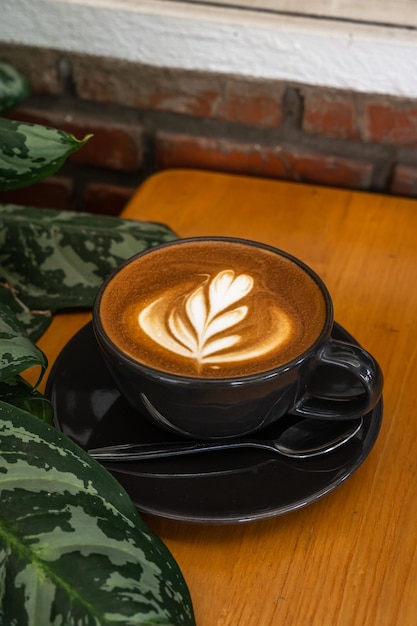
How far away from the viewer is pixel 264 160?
95 centimetres

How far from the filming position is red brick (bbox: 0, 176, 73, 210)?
105cm

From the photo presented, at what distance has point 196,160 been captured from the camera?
974 mm

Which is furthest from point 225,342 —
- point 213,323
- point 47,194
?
point 47,194

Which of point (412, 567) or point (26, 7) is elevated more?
point (26, 7)

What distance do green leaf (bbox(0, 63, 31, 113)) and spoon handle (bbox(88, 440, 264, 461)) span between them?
420 millimetres

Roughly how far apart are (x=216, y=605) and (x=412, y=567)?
13 cm

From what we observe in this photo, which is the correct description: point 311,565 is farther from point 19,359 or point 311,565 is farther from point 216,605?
point 19,359

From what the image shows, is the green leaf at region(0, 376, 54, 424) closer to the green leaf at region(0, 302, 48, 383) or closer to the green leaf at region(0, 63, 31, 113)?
the green leaf at region(0, 302, 48, 383)

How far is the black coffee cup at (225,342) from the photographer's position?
1.61ft

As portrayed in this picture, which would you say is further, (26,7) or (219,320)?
(26,7)

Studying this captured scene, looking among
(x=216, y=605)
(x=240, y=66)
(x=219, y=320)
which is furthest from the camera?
(x=240, y=66)

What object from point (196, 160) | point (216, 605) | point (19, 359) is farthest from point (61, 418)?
point (196, 160)

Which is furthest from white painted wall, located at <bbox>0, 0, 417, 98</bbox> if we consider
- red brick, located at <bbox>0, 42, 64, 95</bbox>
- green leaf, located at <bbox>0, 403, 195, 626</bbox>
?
green leaf, located at <bbox>0, 403, 195, 626</bbox>

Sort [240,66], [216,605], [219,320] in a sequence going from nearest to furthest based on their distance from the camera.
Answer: [216,605] → [219,320] → [240,66]
